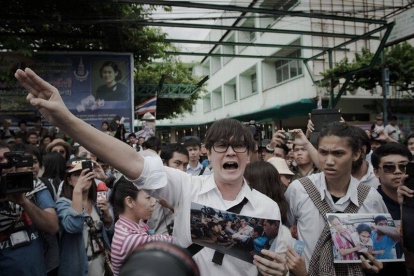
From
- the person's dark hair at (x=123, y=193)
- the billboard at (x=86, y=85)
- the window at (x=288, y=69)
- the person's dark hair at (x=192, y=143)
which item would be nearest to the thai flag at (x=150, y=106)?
the billboard at (x=86, y=85)

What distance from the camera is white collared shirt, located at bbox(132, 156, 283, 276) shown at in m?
1.52

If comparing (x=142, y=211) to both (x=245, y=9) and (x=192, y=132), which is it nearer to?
(x=245, y=9)

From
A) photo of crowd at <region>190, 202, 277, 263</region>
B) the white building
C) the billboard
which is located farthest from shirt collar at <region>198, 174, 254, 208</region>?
the billboard

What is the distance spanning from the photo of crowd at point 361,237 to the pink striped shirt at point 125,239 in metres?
0.98

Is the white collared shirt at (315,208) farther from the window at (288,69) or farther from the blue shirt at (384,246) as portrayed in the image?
the window at (288,69)

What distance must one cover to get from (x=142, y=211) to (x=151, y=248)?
1798 mm

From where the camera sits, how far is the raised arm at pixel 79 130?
1.27 meters

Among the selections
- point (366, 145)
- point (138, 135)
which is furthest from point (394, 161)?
point (138, 135)

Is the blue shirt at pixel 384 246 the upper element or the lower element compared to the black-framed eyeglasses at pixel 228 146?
lower

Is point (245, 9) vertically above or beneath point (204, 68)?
beneath

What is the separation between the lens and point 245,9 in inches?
275

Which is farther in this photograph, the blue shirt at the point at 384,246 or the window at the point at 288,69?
the window at the point at 288,69

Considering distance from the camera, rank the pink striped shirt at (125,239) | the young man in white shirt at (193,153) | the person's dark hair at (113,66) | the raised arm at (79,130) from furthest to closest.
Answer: the person's dark hair at (113,66), the young man in white shirt at (193,153), the pink striped shirt at (125,239), the raised arm at (79,130)

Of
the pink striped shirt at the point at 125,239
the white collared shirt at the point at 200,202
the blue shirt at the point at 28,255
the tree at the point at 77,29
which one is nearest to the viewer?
the white collared shirt at the point at 200,202
